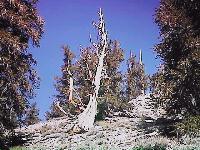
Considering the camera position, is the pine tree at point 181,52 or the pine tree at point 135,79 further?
the pine tree at point 135,79

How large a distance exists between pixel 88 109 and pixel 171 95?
976cm

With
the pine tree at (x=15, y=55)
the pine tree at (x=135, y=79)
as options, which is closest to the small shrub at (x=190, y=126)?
the pine tree at (x=15, y=55)

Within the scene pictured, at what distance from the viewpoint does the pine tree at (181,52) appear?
17516 millimetres

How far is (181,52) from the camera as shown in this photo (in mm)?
18812

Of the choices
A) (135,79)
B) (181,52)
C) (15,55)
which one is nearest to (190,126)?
(181,52)

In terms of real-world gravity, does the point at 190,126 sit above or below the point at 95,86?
below

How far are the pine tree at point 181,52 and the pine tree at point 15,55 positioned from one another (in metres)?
7.38

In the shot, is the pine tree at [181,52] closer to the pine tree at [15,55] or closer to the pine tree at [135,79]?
the pine tree at [15,55]

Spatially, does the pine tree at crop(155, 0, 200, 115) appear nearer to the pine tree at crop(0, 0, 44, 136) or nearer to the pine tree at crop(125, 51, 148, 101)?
the pine tree at crop(0, 0, 44, 136)

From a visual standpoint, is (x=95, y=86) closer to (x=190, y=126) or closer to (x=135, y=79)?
(x=190, y=126)

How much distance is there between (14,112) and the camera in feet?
65.5

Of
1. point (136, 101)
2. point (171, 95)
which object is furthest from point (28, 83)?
point (136, 101)

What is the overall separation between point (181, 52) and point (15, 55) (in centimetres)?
903

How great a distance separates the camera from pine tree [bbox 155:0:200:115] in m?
17.5
